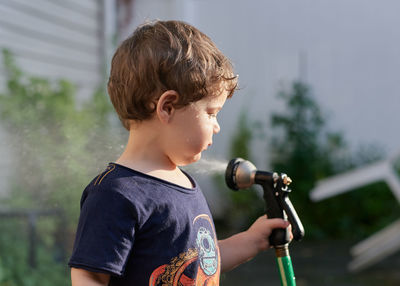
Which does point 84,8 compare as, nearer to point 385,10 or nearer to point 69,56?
point 69,56

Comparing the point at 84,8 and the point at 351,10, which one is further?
the point at 351,10

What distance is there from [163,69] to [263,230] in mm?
491

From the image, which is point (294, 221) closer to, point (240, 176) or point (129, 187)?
point (240, 176)

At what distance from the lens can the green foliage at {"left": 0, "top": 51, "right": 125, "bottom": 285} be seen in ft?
8.55

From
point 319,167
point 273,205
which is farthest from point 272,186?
point 319,167

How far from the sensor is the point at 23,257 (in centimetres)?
280

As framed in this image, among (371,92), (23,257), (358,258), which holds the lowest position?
(358,258)

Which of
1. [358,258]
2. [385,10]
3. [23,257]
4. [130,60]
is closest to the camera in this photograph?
[130,60]

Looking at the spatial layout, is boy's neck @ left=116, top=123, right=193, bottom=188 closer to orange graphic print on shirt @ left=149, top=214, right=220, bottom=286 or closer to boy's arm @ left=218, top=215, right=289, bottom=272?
orange graphic print on shirt @ left=149, top=214, right=220, bottom=286

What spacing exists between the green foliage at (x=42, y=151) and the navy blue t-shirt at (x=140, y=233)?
112 cm

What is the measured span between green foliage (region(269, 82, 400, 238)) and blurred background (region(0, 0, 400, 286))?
0.4 inches

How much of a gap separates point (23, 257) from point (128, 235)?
1.84 meters

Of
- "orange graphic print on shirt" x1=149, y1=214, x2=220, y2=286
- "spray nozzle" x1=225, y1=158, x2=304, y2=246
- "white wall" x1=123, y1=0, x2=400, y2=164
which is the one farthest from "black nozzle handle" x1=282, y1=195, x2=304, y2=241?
"white wall" x1=123, y1=0, x2=400, y2=164

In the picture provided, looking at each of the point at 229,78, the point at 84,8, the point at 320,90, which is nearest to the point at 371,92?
the point at 320,90
